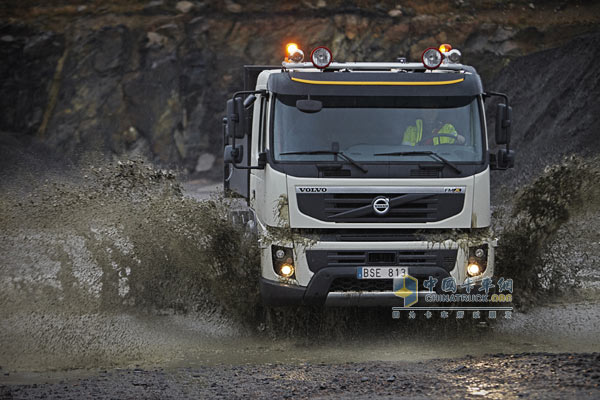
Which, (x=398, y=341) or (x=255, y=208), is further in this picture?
(x=255, y=208)

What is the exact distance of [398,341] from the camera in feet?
Answer: 28.3

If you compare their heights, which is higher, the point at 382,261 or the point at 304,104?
the point at 304,104

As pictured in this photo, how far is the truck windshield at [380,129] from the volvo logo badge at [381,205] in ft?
1.31

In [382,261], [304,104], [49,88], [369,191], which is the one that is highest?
[304,104]

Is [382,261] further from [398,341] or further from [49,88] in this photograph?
[49,88]

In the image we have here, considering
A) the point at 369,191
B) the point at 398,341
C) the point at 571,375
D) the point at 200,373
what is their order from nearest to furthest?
1. the point at 571,375
2. the point at 200,373
3. the point at 369,191
4. the point at 398,341

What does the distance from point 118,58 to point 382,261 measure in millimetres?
26238

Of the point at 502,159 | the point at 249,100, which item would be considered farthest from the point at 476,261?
the point at 249,100

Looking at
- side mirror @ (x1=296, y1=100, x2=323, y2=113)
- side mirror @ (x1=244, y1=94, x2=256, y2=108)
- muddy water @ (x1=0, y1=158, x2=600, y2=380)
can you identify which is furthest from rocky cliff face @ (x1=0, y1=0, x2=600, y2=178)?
side mirror @ (x1=296, y1=100, x2=323, y2=113)

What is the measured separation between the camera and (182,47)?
32.8m

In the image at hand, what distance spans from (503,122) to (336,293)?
99.2 inches


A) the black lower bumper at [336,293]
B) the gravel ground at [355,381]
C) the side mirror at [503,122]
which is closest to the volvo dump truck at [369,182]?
the black lower bumper at [336,293]

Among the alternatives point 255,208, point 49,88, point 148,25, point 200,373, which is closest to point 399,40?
point 148,25

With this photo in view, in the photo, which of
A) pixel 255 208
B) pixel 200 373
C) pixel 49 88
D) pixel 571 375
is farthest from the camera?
pixel 49 88
